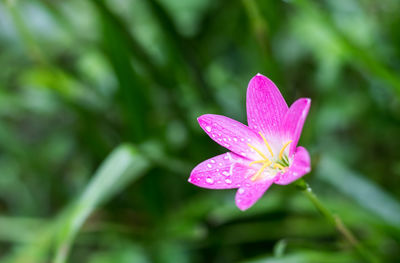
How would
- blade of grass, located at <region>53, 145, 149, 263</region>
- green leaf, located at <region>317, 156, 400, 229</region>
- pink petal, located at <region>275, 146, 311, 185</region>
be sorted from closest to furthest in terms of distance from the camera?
1. pink petal, located at <region>275, 146, 311, 185</region>
2. blade of grass, located at <region>53, 145, 149, 263</region>
3. green leaf, located at <region>317, 156, 400, 229</region>

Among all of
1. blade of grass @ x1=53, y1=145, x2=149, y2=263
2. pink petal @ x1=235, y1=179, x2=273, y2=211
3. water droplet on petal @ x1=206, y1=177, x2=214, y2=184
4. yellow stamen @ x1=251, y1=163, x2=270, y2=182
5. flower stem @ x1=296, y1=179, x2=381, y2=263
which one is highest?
blade of grass @ x1=53, y1=145, x2=149, y2=263

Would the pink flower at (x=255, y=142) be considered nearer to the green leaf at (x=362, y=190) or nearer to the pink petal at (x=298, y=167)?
the pink petal at (x=298, y=167)

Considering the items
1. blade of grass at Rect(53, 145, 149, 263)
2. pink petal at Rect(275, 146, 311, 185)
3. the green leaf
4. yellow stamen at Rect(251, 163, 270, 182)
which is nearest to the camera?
pink petal at Rect(275, 146, 311, 185)

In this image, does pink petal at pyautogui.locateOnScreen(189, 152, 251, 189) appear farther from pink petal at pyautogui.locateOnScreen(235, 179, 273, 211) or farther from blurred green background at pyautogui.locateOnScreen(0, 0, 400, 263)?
blurred green background at pyautogui.locateOnScreen(0, 0, 400, 263)

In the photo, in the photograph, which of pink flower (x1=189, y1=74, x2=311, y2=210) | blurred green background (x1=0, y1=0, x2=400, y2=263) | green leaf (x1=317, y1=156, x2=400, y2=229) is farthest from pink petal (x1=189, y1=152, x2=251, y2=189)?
green leaf (x1=317, y1=156, x2=400, y2=229)

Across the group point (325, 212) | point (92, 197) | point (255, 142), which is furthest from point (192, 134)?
point (325, 212)

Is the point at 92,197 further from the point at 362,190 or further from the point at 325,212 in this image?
the point at 362,190

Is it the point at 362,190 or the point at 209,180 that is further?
the point at 362,190
